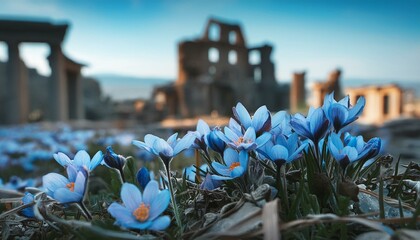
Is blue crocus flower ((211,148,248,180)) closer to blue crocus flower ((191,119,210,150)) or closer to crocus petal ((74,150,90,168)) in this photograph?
blue crocus flower ((191,119,210,150))

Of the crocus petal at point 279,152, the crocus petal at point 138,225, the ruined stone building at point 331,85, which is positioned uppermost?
the crocus petal at point 279,152

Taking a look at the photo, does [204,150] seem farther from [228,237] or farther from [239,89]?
[239,89]

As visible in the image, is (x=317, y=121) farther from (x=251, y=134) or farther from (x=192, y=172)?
(x=192, y=172)

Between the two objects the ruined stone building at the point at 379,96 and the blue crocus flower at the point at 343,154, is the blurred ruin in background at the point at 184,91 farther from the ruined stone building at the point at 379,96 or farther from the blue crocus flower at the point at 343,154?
the blue crocus flower at the point at 343,154

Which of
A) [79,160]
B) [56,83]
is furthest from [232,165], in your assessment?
[56,83]

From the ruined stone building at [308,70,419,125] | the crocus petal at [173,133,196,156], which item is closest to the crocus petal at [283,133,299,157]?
the crocus petal at [173,133,196,156]

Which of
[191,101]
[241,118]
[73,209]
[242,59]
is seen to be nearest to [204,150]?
[241,118]

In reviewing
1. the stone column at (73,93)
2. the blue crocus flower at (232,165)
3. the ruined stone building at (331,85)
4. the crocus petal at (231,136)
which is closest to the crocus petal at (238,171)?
the blue crocus flower at (232,165)
